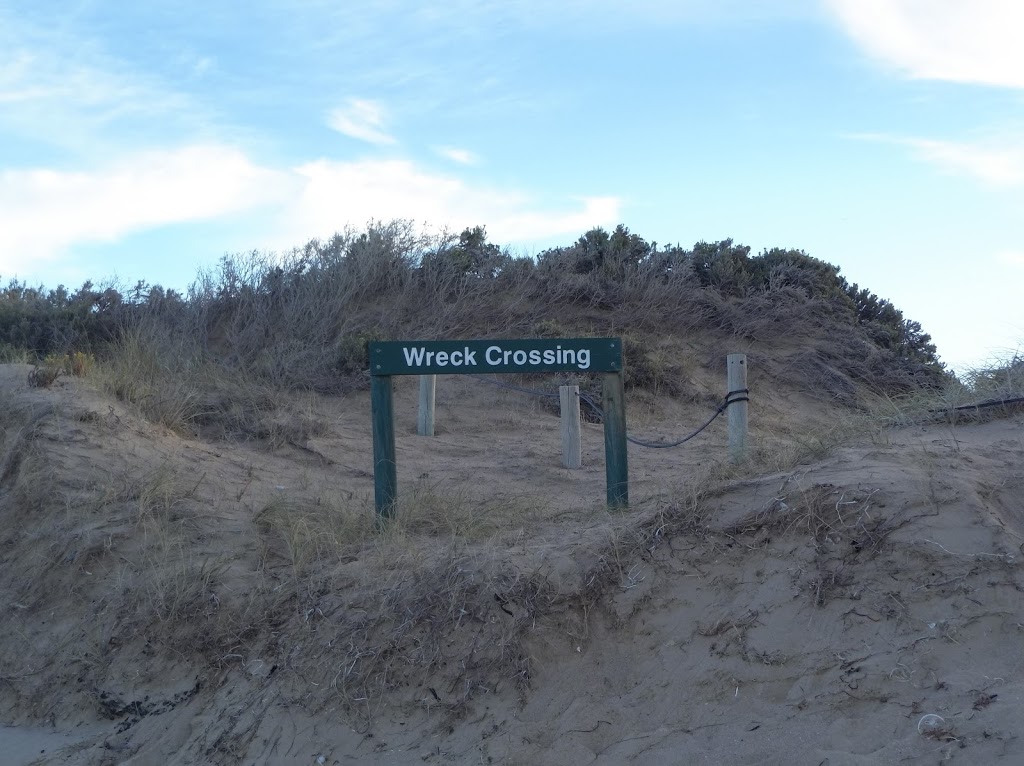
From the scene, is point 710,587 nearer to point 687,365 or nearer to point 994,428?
point 994,428

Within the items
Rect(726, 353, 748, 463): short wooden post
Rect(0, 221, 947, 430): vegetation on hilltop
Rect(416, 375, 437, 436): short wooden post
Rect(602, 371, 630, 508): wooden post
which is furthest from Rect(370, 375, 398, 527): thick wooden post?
Rect(0, 221, 947, 430): vegetation on hilltop

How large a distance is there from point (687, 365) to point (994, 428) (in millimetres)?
6378

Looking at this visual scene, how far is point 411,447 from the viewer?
9.88 metres

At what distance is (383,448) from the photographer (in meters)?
6.92

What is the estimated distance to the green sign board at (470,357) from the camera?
686 centimetres

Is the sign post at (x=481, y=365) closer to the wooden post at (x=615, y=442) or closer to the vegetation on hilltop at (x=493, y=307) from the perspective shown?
the wooden post at (x=615, y=442)

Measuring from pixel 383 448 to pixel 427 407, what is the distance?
383 cm

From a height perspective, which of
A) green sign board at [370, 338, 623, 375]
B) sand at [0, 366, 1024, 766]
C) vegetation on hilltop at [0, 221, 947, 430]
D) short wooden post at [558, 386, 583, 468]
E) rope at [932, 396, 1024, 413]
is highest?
vegetation on hilltop at [0, 221, 947, 430]

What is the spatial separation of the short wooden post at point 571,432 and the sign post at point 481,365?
7.60 ft

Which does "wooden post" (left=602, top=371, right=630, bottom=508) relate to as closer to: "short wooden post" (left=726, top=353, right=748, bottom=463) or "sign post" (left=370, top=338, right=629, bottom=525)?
"sign post" (left=370, top=338, right=629, bottom=525)

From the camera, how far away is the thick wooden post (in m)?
6.82

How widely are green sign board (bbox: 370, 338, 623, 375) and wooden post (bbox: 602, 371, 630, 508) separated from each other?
22 cm

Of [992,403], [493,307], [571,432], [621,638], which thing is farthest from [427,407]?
[621,638]

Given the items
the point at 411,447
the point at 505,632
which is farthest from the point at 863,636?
the point at 411,447
